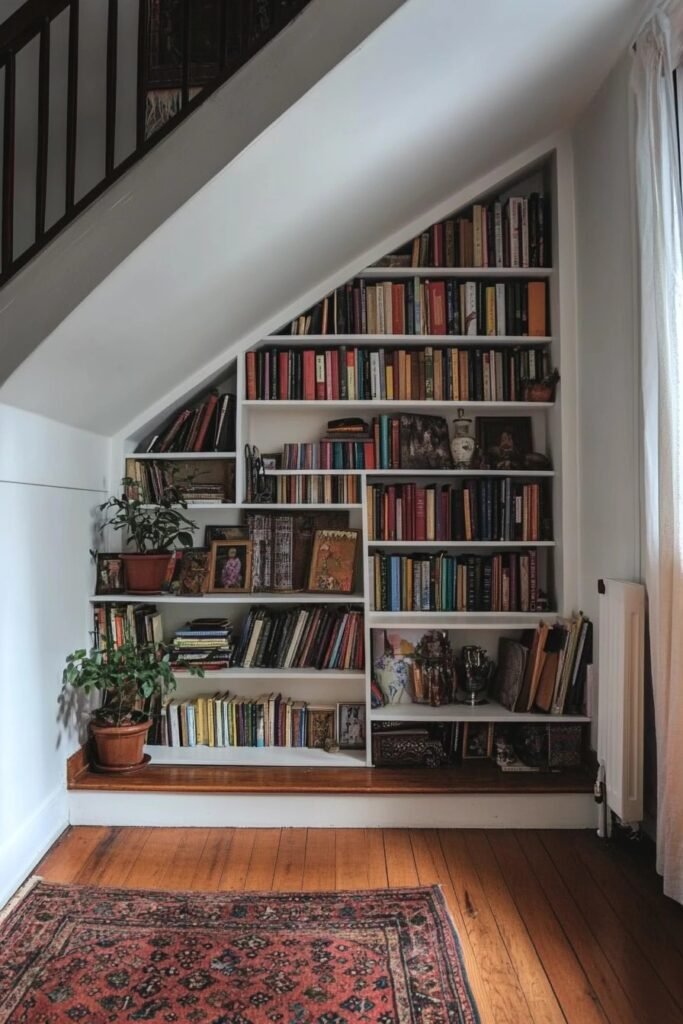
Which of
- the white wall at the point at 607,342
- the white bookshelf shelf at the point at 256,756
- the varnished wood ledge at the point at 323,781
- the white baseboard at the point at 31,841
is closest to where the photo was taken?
the white baseboard at the point at 31,841

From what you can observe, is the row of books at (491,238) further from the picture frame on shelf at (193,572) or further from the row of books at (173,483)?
the picture frame on shelf at (193,572)

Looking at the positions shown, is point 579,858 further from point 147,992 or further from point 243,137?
point 243,137

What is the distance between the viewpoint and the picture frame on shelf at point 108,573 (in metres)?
2.98

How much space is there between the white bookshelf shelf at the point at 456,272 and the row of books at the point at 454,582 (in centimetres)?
115

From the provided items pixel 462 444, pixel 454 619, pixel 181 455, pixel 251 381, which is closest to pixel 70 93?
pixel 251 381

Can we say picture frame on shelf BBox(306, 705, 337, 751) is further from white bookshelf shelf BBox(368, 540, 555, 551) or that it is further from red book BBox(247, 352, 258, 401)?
red book BBox(247, 352, 258, 401)

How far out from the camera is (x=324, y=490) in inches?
121

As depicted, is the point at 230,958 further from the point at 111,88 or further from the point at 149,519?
the point at 111,88

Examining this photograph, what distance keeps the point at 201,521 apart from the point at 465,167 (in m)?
1.77

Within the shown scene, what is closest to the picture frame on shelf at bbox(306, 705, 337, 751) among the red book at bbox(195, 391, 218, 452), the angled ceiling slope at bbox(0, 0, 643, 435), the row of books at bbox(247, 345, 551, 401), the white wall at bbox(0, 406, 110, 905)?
the white wall at bbox(0, 406, 110, 905)

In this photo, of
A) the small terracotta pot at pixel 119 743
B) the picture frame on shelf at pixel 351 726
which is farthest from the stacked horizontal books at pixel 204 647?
the picture frame on shelf at pixel 351 726

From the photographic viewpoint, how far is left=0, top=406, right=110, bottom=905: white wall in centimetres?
225

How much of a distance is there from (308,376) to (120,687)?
56.3 inches

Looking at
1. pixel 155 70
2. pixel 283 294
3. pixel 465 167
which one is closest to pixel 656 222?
pixel 465 167
